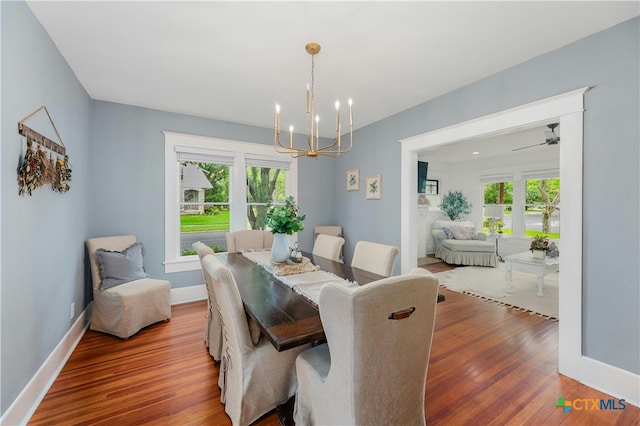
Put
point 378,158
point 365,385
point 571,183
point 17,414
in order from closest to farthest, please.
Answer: point 365,385 < point 17,414 < point 571,183 < point 378,158

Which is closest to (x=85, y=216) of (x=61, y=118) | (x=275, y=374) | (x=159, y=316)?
(x=61, y=118)

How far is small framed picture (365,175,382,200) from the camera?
3924 millimetres

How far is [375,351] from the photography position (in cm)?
108

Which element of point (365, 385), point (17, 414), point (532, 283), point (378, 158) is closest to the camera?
point (365, 385)

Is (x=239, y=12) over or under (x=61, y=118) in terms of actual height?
over

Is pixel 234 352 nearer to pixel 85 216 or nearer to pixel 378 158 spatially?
pixel 85 216

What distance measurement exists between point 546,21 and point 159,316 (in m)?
4.31

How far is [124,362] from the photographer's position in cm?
222

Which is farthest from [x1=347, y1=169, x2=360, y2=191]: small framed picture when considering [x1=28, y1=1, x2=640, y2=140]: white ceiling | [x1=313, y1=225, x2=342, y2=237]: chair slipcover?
[x1=28, y1=1, x2=640, y2=140]: white ceiling

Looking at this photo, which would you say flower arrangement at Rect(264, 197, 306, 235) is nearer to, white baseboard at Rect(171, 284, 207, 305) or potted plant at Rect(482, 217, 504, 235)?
white baseboard at Rect(171, 284, 207, 305)

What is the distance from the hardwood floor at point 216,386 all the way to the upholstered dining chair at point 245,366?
15cm

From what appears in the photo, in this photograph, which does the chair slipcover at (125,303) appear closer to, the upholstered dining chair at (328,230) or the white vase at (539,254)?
the upholstered dining chair at (328,230)

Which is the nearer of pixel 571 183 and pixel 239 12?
pixel 239 12

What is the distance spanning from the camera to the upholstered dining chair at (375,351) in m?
1.03
